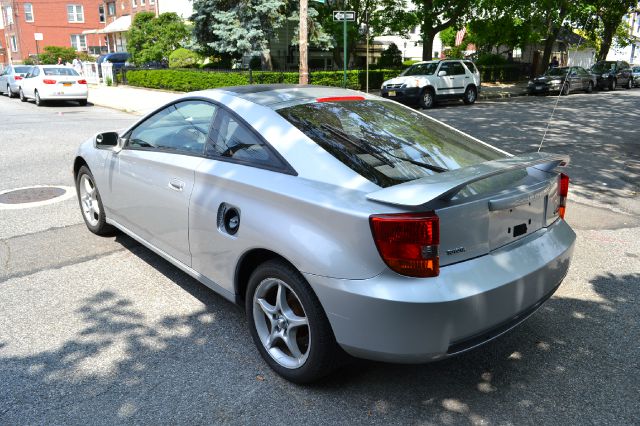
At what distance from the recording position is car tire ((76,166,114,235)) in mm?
5273

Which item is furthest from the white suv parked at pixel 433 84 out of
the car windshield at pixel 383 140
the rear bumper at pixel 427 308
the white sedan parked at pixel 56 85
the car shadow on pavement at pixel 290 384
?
the rear bumper at pixel 427 308

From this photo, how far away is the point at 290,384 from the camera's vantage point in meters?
3.10

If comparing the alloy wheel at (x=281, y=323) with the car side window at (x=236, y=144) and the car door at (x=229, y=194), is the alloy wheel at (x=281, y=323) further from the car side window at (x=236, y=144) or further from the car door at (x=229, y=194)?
the car side window at (x=236, y=144)

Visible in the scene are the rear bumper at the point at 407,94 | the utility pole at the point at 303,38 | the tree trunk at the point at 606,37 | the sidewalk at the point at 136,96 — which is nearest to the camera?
the utility pole at the point at 303,38

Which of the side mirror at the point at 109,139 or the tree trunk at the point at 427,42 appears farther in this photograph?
the tree trunk at the point at 427,42

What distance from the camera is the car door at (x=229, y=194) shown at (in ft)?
10.2

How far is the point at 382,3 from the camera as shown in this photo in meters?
27.5

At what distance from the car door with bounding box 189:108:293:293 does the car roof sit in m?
0.21

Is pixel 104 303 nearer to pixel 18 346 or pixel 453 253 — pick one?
pixel 18 346

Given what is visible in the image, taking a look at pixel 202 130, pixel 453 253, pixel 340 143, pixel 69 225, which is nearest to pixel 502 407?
pixel 453 253

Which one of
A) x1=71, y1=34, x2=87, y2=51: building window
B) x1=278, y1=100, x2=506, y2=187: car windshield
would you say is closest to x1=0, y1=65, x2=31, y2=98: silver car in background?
x1=278, y1=100, x2=506, y2=187: car windshield

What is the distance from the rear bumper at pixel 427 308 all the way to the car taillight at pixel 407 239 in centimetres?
6

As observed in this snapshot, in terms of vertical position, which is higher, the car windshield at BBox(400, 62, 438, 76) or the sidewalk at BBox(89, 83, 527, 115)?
the car windshield at BBox(400, 62, 438, 76)

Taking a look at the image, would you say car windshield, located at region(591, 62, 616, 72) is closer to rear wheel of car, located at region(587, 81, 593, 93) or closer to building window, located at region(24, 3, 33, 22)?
rear wheel of car, located at region(587, 81, 593, 93)
